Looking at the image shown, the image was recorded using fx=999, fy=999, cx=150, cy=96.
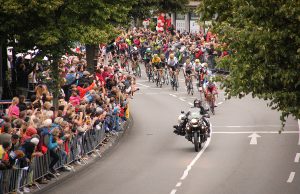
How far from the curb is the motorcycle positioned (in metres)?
2.37

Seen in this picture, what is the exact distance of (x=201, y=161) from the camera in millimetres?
28469

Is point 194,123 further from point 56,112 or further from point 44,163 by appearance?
point 44,163

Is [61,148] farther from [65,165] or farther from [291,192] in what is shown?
[291,192]

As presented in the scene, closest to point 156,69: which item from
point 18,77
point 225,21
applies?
point 18,77

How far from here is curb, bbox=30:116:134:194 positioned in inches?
946

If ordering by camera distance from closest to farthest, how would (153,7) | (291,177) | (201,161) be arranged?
(291,177), (201,161), (153,7)

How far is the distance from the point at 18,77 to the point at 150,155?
7.56 meters

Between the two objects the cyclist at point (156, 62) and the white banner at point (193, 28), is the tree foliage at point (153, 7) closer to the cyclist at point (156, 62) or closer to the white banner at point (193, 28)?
the cyclist at point (156, 62)

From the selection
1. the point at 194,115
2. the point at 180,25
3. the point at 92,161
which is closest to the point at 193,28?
the point at 180,25

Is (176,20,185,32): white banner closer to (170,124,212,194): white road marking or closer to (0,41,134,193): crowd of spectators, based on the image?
(0,41,134,193): crowd of spectators

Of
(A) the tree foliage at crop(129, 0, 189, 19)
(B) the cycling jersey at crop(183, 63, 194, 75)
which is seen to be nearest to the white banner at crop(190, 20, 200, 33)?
(A) the tree foliage at crop(129, 0, 189, 19)

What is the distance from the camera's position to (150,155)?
29781 millimetres

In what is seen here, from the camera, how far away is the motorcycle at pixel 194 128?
98.6 feet

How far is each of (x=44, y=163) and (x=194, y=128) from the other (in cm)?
693
